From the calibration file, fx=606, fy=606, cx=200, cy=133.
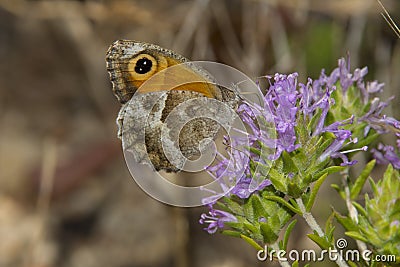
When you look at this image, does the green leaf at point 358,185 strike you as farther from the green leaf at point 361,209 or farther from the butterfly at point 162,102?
the butterfly at point 162,102

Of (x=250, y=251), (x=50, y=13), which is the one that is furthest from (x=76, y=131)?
(x=250, y=251)

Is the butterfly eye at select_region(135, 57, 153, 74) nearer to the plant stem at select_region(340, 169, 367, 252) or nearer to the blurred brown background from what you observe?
the plant stem at select_region(340, 169, 367, 252)

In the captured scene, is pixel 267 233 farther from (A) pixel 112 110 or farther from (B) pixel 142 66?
(A) pixel 112 110

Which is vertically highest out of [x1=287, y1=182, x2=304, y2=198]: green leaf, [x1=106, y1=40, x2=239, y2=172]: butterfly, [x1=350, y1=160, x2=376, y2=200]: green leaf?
[x1=106, y1=40, x2=239, y2=172]: butterfly

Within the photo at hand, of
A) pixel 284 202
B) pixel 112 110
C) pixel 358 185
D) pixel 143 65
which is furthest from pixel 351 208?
pixel 112 110

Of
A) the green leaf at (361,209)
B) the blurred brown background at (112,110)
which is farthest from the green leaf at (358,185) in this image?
the blurred brown background at (112,110)

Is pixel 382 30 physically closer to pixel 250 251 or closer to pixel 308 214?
pixel 250 251

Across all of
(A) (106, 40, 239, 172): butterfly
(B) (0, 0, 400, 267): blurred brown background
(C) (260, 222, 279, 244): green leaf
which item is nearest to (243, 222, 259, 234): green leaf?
(C) (260, 222, 279, 244): green leaf
